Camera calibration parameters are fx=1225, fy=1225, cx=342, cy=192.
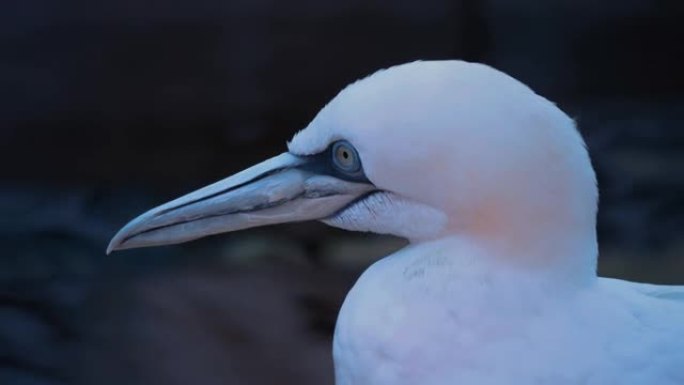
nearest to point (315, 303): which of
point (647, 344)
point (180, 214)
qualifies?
point (180, 214)

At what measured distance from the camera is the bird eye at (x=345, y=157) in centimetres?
148

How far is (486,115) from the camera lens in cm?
137

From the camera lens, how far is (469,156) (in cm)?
137

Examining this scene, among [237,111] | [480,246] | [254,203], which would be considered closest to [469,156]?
[480,246]

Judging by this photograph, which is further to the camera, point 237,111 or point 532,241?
point 237,111

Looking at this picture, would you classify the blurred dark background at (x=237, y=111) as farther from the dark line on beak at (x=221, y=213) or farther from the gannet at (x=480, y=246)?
the gannet at (x=480, y=246)

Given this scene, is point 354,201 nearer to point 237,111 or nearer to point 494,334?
point 494,334

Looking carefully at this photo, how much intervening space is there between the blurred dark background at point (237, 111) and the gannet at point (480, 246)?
→ 1845 millimetres

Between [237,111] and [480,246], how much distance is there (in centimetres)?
245

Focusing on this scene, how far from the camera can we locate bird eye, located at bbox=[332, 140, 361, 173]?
4.86 feet

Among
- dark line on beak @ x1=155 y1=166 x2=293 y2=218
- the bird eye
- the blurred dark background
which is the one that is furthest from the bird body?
the blurred dark background

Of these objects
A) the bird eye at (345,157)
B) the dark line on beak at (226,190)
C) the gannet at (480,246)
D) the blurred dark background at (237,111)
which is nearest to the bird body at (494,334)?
the gannet at (480,246)

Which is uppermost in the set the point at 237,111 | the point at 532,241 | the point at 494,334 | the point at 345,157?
the point at 237,111

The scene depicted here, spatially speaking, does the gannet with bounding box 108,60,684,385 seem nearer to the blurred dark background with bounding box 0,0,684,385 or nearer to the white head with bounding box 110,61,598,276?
the white head with bounding box 110,61,598,276
